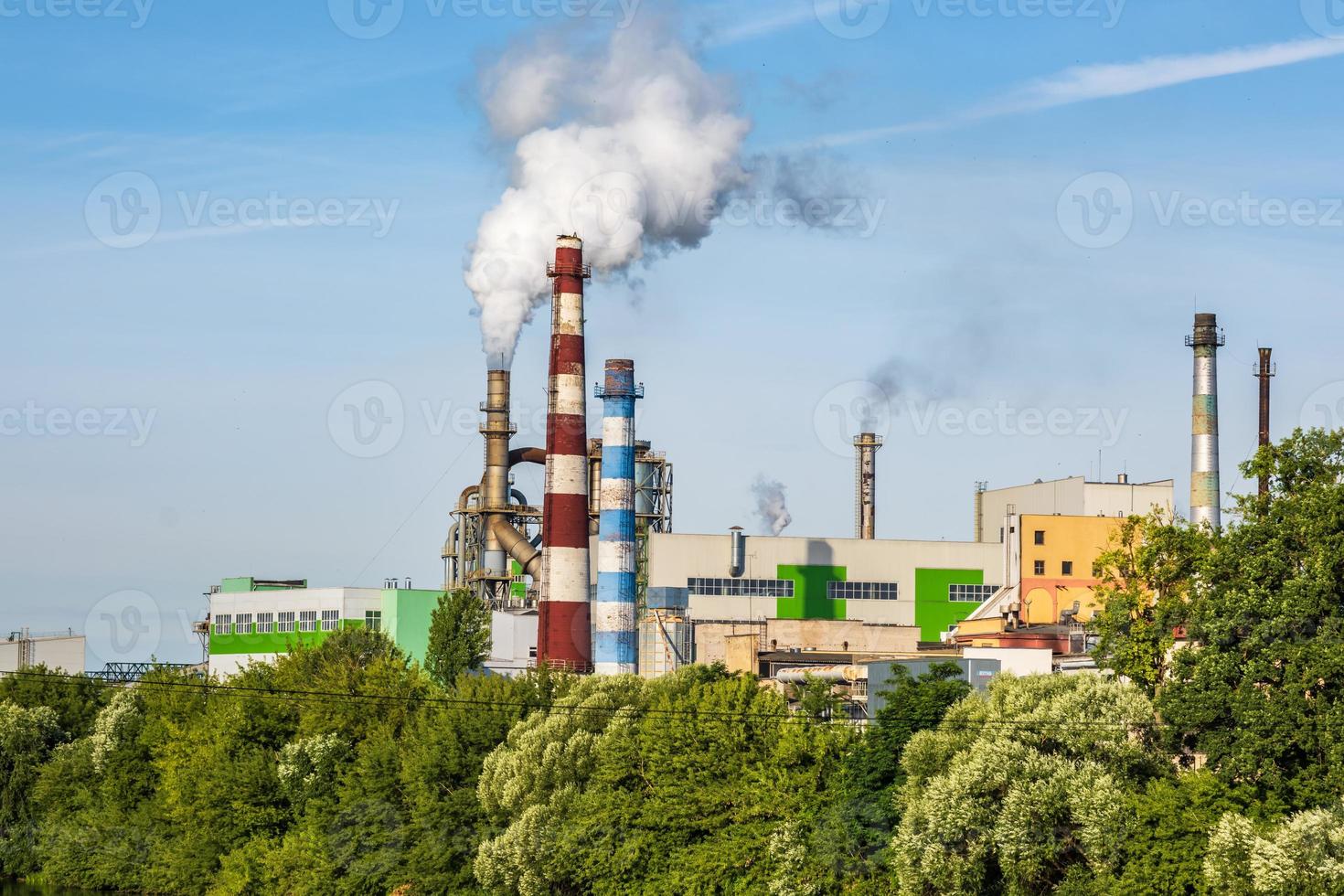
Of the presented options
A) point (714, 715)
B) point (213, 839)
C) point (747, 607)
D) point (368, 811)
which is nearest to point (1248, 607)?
point (714, 715)

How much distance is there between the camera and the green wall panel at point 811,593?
86750mm

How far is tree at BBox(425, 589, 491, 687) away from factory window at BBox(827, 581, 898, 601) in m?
19.7

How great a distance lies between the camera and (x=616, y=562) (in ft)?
229

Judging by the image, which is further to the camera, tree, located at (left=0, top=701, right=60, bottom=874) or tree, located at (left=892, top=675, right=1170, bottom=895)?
tree, located at (left=0, top=701, right=60, bottom=874)

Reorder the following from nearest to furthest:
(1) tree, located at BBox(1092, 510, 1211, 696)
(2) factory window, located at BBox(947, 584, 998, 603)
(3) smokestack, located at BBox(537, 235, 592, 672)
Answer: (1) tree, located at BBox(1092, 510, 1211, 696)
(3) smokestack, located at BBox(537, 235, 592, 672)
(2) factory window, located at BBox(947, 584, 998, 603)

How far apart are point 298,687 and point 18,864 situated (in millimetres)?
13378

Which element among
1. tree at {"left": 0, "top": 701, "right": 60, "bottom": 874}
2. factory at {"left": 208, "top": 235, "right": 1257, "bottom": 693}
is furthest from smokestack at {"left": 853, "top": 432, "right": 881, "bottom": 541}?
tree at {"left": 0, "top": 701, "right": 60, "bottom": 874}

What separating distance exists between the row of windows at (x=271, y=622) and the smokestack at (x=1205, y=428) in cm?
4035

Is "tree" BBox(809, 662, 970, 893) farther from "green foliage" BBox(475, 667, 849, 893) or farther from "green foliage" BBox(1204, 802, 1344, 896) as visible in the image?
"green foliage" BBox(1204, 802, 1344, 896)

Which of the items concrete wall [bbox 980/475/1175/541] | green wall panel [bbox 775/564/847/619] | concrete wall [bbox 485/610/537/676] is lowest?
concrete wall [bbox 485/610/537/676]

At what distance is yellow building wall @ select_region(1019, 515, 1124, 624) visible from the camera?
7994 centimetres

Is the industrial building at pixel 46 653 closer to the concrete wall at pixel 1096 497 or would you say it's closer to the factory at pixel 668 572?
the factory at pixel 668 572

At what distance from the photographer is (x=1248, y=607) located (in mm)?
36406

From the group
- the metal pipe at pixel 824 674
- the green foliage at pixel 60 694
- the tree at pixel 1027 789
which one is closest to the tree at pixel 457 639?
the green foliage at pixel 60 694
